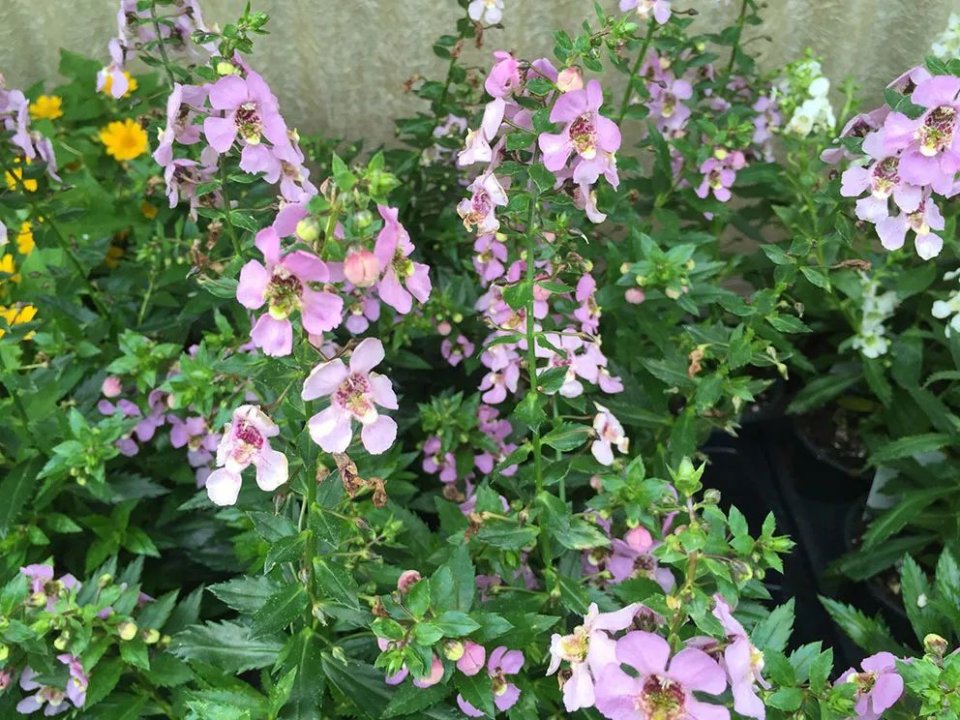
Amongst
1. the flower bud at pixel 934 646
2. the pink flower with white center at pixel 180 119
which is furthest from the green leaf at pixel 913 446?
the pink flower with white center at pixel 180 119

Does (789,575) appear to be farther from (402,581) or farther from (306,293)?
(306,293)

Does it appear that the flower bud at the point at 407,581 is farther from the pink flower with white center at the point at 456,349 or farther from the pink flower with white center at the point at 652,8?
the pink flower with white center at the point at 652,8

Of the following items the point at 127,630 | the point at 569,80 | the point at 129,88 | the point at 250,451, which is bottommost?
the point at 127,630

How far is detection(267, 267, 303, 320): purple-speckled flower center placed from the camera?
2.60 ft

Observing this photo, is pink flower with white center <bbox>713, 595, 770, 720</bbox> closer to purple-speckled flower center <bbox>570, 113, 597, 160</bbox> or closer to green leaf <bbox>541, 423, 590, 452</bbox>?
green leaf <bbox>541, 423, 590, 452</bbox>

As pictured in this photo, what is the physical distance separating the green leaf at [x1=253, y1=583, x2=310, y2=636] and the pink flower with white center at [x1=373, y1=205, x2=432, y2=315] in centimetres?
41

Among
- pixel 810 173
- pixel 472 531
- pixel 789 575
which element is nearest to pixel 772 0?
pixel 810 173

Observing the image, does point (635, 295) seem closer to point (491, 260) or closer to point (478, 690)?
point (491, 260)

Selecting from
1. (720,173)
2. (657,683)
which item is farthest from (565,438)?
(720,173)

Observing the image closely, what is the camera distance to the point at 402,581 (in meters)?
1.04

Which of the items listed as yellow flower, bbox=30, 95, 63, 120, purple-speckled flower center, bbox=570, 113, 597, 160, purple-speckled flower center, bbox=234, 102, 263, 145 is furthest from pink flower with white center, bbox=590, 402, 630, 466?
yellow flower, bbox=30, 95, 63, 120

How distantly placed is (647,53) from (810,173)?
1.39 feet

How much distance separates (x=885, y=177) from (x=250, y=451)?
88 cm

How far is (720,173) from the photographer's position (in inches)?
64.7
